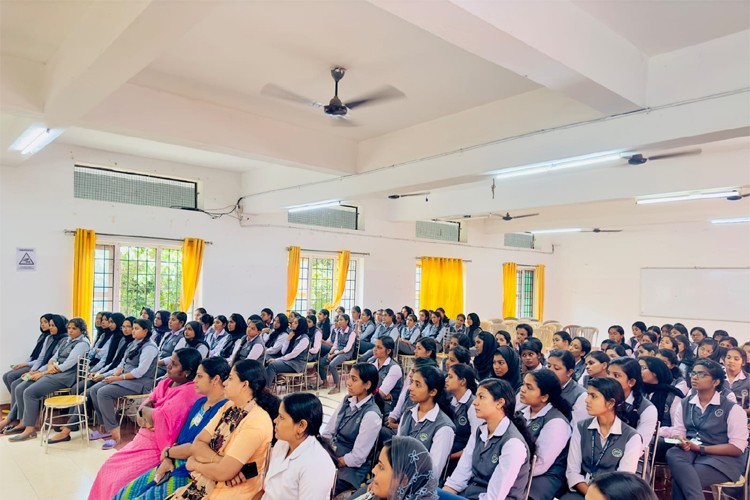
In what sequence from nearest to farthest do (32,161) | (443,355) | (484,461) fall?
(484,461) < (32,161) < (443,355)

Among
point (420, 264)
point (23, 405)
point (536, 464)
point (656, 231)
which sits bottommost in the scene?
point (23, 405)

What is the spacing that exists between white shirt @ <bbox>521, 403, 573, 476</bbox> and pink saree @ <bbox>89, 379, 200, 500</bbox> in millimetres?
2048

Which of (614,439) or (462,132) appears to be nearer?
(614,439)

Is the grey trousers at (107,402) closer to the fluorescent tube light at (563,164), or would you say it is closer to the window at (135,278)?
the window at (135,278)

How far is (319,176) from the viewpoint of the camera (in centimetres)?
629

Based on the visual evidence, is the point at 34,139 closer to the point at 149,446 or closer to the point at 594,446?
the point at 149,446

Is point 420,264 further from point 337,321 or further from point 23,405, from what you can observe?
point 23,405

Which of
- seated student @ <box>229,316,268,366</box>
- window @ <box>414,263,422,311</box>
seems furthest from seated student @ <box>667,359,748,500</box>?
window @ <box>414,263,422,311</box>

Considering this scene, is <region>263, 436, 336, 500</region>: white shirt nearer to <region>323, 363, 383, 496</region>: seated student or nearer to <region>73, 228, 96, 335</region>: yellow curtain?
<region>323, 363, 383, 496</region>: seated student

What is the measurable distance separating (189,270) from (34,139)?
3.31 m

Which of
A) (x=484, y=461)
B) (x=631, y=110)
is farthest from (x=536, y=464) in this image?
(x=631, y=110)

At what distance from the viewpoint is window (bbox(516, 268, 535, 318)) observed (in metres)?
13.1

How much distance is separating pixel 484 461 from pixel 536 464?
0.35 m

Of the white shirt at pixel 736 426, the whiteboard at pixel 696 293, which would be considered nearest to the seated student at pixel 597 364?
the white shirt at pixel 736 426
